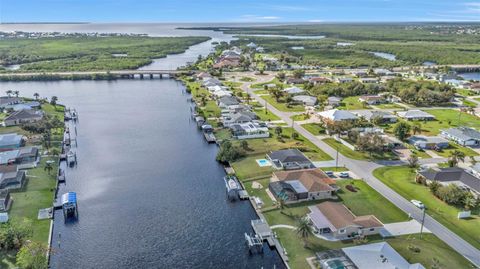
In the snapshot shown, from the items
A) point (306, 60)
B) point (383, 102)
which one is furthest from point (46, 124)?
point (306, 60)

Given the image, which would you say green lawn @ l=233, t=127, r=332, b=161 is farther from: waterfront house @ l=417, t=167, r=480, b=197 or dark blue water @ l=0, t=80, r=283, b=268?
waterfront house @ l=417, t=167, r=480, b=197

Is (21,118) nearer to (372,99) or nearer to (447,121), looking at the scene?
(372,99)

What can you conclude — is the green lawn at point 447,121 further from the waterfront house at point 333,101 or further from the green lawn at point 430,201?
the green lawn at point 430,201

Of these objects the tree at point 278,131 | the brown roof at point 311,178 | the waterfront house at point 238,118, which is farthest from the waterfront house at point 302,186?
the waterfront house at point 238,118

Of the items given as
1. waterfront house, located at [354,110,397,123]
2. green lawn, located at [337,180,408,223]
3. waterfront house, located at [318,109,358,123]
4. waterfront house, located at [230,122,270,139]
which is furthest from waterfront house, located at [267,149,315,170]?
waterfront house, located at [354,110,397,123]

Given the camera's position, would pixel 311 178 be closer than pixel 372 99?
Yes

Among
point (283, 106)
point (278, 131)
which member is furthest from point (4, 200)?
point (283, 106)
